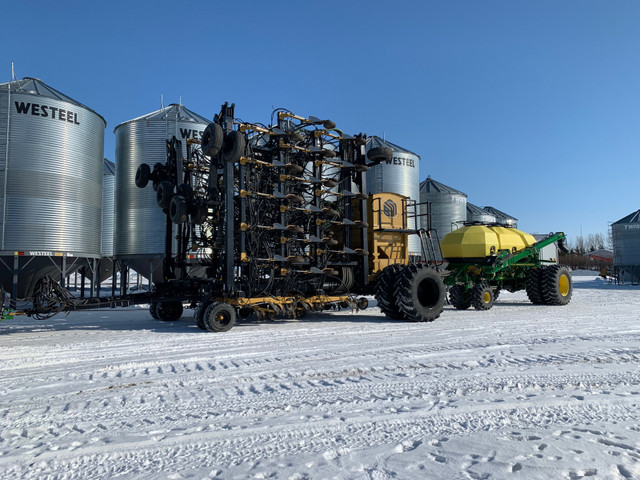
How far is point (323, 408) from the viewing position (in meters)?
4.26

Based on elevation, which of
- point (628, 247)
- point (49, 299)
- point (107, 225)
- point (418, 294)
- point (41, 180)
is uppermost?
point (41, 180)

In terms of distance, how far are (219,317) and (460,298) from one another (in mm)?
8581

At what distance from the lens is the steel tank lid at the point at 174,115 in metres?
21.6

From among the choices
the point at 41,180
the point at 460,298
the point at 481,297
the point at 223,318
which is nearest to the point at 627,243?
the point at 460,298

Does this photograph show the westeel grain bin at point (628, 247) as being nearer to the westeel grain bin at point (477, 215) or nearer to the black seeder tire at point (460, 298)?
the westeel grain bin at point (477, 215)

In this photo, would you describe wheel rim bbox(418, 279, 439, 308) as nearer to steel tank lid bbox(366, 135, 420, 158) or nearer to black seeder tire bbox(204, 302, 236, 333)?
black seeder tire bbox(204, 302, 236, 333)

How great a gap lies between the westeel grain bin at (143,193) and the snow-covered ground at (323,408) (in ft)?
43.3

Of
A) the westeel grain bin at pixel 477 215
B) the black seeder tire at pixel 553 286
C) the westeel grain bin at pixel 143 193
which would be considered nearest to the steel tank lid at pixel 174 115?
the westeel grain bin at pixel 143 193

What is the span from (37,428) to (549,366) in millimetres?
5589

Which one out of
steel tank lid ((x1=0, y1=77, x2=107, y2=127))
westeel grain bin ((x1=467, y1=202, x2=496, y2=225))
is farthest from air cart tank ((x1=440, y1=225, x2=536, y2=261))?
westeel grain bin ((x1=467, y1=202, x2=496, y2=225))

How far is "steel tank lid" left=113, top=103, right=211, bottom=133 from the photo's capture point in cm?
2163

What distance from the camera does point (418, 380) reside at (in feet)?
17.2

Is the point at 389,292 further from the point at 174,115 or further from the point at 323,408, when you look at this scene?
the point at 174,115

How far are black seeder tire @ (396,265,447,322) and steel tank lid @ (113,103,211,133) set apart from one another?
47.6 feet
